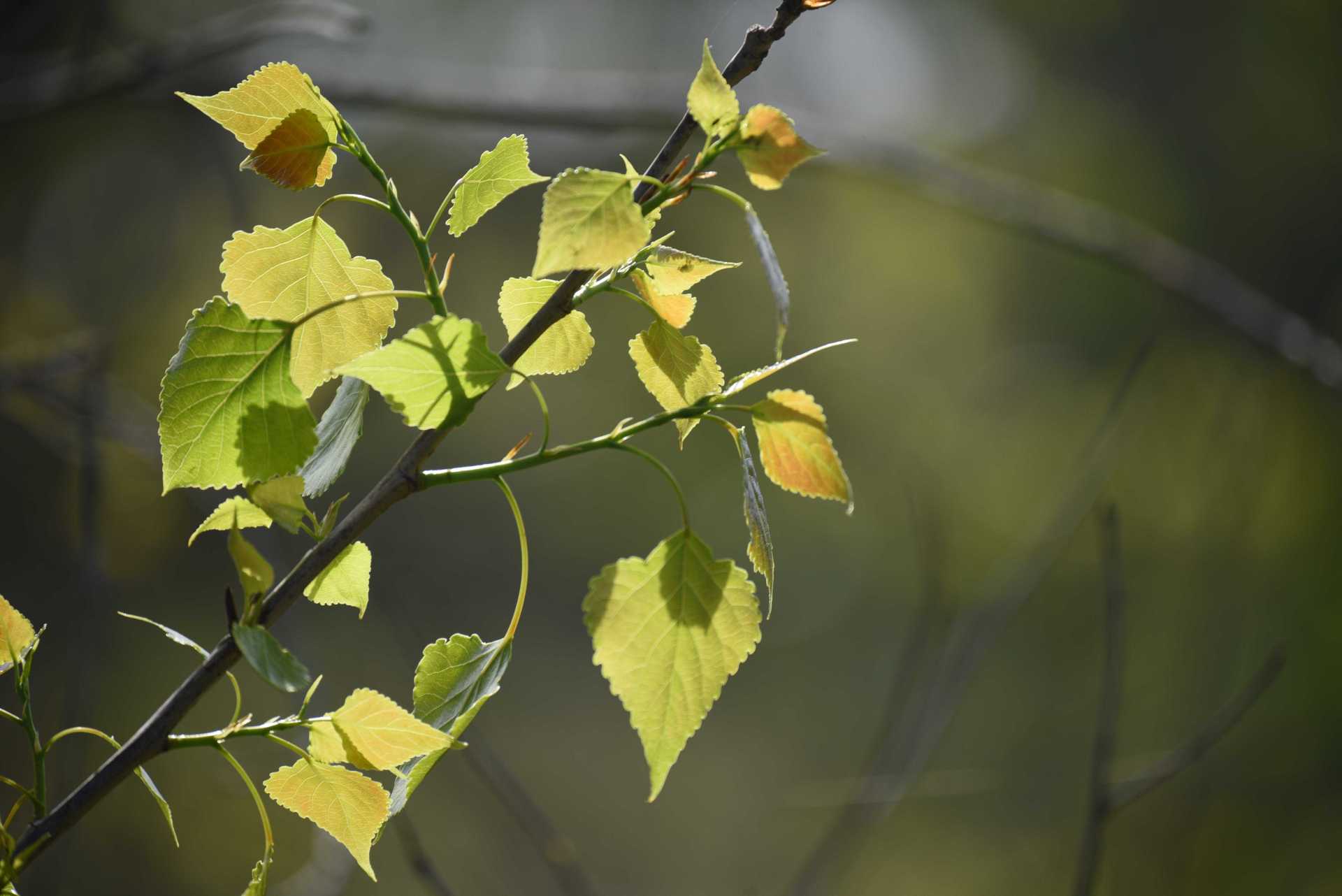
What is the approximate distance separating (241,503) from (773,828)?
9.30ft

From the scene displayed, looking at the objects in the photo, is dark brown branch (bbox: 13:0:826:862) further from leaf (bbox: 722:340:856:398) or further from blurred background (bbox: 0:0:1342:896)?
blurred background (bbox: 0:0:1342:896)

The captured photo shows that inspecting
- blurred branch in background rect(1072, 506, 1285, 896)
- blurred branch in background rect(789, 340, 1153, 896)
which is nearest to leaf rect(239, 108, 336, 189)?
blurred branch in background rect(1072, 506, 1285, 896)

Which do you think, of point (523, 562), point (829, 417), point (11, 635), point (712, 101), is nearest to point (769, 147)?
point (712, 101)

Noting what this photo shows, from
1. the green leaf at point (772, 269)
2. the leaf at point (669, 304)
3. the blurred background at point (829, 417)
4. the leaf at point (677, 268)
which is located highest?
the green leaf at point (772, 269)

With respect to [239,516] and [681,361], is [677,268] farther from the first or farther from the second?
[239,516]

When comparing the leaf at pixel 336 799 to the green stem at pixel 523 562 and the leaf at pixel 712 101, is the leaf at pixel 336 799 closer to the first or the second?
the green stem at pixel 523 562

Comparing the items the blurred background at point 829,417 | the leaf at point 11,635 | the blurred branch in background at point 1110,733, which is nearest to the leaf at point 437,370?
the leaf at point 11,635

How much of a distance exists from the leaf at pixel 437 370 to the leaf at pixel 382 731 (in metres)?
0.07

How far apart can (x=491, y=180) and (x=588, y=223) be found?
0.27ft

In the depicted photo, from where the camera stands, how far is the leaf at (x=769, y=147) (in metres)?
0.23

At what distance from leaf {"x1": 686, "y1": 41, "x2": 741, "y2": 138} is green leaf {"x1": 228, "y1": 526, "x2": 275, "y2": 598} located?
14cm

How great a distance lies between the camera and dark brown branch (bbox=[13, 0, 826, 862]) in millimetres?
227

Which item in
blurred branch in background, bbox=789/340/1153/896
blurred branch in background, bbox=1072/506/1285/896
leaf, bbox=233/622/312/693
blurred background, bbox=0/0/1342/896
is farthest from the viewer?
blurred background, bbox=0/0/1342/896

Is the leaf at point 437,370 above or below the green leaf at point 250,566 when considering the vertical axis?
above
